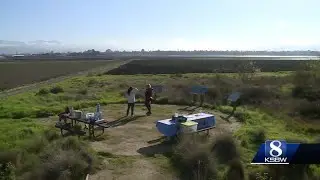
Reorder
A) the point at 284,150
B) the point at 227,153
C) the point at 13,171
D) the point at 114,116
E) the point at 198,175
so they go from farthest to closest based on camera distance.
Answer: the point at 114,116, the point at 227,153, the point at 13,171, the point at 198,175, the point at 284,150

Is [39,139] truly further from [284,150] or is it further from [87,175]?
[284,150]

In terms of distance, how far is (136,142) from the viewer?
1364 centimetres

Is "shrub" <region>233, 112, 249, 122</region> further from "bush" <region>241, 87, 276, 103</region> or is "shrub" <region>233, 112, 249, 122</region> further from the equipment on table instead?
"bush" <region>241, 87, 276, 103</region>

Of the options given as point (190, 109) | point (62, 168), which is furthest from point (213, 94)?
point (62, 168)

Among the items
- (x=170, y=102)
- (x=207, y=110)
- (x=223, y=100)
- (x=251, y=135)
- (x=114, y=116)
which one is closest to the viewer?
(x=251, y=135)

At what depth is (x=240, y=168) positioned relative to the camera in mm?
10344

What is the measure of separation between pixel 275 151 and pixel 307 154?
1051 millimetres

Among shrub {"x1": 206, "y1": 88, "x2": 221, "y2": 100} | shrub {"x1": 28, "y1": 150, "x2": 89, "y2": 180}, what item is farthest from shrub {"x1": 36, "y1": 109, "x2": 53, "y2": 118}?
shrub {"x1": 206, "y1": 88, "x2": 221, "y2": 100}

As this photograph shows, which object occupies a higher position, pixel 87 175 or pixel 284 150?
pixel 284 150

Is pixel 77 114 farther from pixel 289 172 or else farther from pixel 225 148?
pixel 289 172

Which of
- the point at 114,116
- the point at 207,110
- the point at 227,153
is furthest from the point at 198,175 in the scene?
the point at 207,110

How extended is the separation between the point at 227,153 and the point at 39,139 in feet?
18.4

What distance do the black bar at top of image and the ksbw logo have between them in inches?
17.2

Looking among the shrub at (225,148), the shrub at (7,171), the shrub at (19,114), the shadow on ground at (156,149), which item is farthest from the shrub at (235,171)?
the shrub at (19,114)
